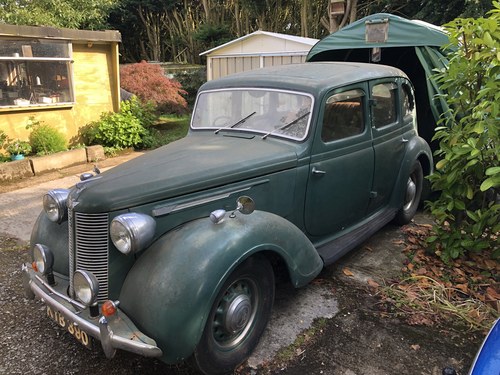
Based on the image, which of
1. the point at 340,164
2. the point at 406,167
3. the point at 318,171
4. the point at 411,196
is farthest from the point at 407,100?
the point at 318,171

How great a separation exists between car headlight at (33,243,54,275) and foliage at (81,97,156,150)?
6.32 m

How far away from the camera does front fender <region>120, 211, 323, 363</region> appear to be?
6.91 ft

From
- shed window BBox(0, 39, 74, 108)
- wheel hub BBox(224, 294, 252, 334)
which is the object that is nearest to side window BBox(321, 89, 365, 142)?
wheel hub BBox(224, 294, 252, 334)

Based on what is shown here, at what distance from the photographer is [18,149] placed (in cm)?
746

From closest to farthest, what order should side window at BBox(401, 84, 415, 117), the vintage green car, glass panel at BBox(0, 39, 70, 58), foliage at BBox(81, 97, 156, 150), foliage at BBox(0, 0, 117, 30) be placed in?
the vintage green car < side window at BBox(401, 84, 415, 117) < glass panel at BBox(0, 39, 70, 58) < foliage at BBox(81, 97, 156, 150) < foliage at BBox(0, 0, 117, 30)

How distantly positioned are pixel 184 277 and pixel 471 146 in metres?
2.45

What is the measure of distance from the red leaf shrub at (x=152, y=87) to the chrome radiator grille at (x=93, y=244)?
8.32 metres

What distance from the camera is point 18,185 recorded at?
6.62 meters

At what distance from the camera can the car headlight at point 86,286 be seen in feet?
7.18

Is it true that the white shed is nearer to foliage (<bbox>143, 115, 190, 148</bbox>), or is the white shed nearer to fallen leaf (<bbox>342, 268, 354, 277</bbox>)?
foliage (<bbox>143, 115, 190, 148</bbox>)

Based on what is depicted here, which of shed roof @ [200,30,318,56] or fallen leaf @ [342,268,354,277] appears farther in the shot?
shed roof @ [200,30,318,56]

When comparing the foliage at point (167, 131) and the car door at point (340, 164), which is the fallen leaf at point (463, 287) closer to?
the car door at point (340, 164)

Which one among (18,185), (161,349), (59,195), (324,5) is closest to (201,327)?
(161,349)

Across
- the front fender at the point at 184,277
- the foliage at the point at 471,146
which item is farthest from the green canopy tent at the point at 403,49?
the front fender at the point at 184,277
